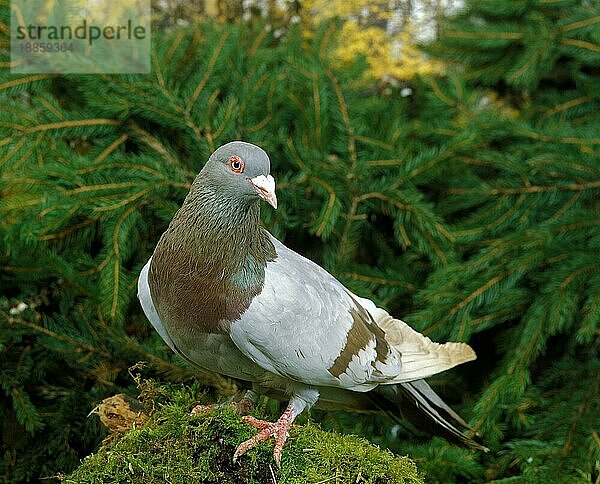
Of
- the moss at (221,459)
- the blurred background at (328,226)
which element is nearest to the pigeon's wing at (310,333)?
the moss at (221,459)

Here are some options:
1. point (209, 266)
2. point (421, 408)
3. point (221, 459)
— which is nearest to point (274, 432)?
point (221, 459)

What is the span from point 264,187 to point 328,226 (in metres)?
0.69

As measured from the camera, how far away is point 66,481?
4.58ft

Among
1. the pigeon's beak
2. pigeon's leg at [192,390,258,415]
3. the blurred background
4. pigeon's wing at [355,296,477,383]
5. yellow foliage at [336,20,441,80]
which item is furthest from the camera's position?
yellow foliage at [336,20,441,80]

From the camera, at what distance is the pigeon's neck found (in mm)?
1384

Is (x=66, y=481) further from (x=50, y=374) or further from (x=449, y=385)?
(x=449, y=385)

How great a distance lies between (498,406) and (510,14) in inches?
65.7

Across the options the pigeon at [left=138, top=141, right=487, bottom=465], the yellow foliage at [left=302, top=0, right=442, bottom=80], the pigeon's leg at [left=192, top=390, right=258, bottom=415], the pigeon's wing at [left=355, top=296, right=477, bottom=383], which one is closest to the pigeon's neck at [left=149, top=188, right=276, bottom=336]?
the pigeon at [left=138, top=141, right=487, bottom=465]

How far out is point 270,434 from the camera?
4.63 ft

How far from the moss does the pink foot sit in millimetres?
16

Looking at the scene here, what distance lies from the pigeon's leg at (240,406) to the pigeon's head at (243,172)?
47 centimetres

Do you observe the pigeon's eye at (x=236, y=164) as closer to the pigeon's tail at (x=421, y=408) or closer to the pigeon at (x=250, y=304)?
the pigeon at (x=250, y=304)

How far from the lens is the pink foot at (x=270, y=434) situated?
4.54ft

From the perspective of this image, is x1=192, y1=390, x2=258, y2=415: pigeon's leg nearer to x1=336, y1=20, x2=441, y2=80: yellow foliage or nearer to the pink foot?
the pink foot
